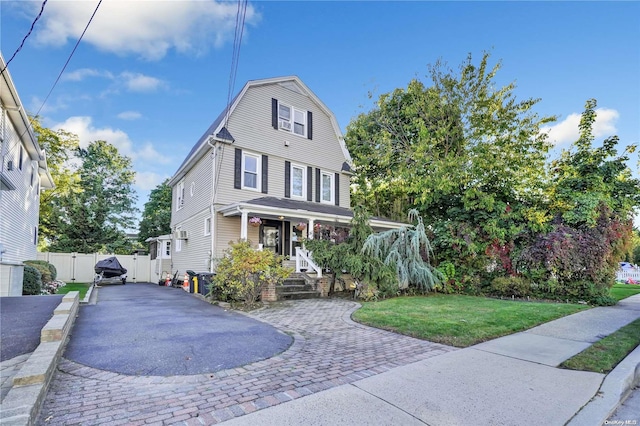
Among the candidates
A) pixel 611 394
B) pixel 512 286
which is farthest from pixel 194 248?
pixel 611 394

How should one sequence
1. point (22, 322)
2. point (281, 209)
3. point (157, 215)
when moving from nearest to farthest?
point (22, 322) → point (281, 209) → point (157, 215)

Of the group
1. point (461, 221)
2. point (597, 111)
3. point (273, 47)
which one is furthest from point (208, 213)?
point (597, 111)

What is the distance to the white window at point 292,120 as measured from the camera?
1504 cm

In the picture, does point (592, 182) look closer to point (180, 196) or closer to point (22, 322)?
point (22, 322)

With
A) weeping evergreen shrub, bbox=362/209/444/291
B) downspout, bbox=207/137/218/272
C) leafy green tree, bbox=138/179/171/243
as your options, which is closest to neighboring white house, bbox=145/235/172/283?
leafy green tree, bbox=138/179/171/243

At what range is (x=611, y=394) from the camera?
3275mm

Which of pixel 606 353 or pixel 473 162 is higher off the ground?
pixel 473 162

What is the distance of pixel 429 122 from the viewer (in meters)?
15.2

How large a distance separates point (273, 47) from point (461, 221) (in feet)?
30.8

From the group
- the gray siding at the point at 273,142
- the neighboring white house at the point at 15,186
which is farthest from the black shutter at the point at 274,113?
the neighboring white house at the point at 15,186

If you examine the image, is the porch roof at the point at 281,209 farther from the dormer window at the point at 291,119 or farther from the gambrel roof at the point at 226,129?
the dormer window at the point at 291,119

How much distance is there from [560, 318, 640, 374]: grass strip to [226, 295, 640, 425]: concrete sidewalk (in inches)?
4.4

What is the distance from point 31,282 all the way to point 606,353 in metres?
14.5

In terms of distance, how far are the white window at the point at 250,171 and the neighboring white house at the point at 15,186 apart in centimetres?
695
